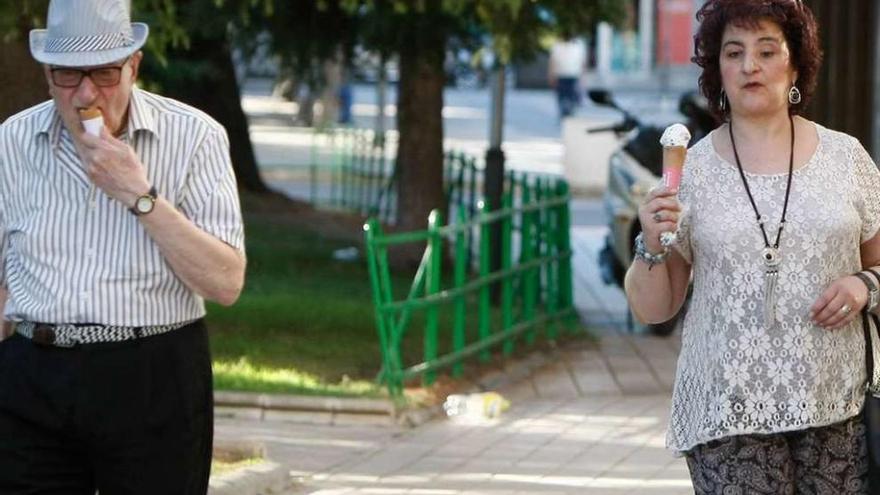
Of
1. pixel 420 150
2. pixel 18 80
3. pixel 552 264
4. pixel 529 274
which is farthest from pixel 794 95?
pixel 420 150

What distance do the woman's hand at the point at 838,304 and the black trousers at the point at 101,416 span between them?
1.37 metres

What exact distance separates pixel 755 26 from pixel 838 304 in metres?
0.65

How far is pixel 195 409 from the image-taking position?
4211 millimetres

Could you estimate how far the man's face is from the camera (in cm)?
405

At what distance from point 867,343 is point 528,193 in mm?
7983

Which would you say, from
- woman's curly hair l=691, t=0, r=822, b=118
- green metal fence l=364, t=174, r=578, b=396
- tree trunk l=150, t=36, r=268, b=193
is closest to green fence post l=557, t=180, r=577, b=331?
green metal fence l=364, t=174, r=578, b=396

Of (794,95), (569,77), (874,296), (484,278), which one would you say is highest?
(794,95)

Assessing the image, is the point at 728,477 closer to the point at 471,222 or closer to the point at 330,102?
the point at 471,222

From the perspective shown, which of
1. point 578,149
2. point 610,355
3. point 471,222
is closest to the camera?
point 471,222

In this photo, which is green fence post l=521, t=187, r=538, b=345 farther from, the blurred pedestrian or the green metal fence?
the blurred pedestrian

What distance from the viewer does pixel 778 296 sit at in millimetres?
4148

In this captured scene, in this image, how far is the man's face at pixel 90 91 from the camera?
4.05m

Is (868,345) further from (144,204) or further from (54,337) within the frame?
(54,337)

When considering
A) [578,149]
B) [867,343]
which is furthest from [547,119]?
[867,343]
